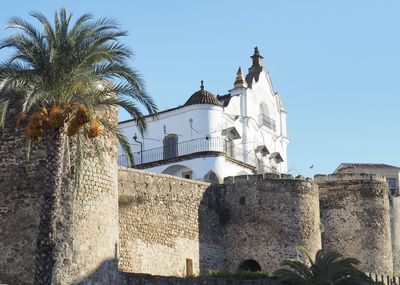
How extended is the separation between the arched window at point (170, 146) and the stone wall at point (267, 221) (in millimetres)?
8675

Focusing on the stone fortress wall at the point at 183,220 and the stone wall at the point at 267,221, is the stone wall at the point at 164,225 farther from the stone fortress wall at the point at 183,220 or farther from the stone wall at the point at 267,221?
the stone wall at the point at 267,221

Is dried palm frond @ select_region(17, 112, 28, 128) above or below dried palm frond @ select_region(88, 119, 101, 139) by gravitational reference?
above

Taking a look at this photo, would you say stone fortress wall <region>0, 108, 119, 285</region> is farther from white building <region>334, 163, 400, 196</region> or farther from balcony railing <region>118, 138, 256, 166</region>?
white building <region>334, 163, 400, 196</region>

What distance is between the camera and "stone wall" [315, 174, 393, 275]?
143 feet

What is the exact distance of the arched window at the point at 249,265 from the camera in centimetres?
3928

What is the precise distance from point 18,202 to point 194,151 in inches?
763

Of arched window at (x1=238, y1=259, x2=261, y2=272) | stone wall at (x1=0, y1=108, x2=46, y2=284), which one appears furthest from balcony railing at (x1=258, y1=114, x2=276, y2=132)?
stone wall at (x1=0, y1=108, x2=46, y2=284)

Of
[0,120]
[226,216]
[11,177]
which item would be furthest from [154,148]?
[0,120]

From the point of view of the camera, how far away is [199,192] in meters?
39.1

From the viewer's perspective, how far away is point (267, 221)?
129 ft

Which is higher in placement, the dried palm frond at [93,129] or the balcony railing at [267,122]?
the balcony railing at [267,122]

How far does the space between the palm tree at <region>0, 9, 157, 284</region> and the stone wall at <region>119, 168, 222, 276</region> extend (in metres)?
8.44

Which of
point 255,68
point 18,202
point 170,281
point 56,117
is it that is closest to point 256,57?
point 255,68

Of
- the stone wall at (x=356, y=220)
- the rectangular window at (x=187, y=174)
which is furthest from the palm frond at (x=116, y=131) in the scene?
the stone wall at (x=356, y=220)
